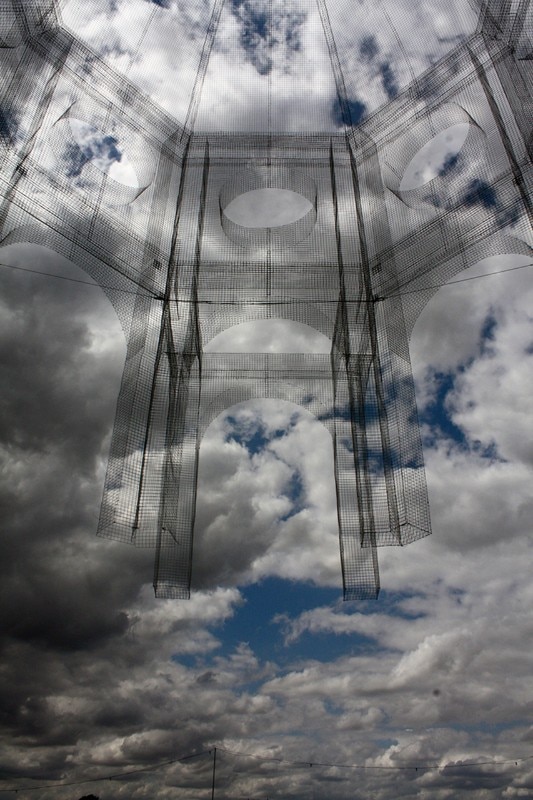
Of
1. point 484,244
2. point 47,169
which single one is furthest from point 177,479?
point 484,244

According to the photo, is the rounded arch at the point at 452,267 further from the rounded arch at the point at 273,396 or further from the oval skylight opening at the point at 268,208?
the oval skylight opening at the point at 268,208

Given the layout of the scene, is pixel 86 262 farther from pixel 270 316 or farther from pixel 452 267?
pixel 452 267

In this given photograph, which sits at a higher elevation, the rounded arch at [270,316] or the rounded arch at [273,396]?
the rounded arch at [270,316]

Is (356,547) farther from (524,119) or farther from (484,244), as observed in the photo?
(524,119)

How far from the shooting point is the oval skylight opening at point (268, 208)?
20.9 meters

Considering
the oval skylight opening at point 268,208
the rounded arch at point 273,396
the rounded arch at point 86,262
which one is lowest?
the rounded arch at point 273,396

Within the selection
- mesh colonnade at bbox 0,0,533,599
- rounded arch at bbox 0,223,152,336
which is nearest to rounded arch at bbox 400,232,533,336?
mesh colonnade at bbox 0,0,533,599

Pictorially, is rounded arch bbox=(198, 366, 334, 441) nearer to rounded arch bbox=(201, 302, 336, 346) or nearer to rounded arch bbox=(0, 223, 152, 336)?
rounded arch bbox=(201, 302, 336, 346)

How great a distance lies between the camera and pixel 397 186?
19891 mm

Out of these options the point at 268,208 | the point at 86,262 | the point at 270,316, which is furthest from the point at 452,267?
the point at 86,262

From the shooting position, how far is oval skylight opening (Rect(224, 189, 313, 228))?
20.9 m

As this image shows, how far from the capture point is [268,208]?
21250mm

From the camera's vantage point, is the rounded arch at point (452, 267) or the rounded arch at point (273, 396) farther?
the rounded arch at point (273, 396)

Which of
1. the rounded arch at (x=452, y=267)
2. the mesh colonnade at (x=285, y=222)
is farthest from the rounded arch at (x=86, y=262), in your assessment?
the rounded arch at (x=452, y=267)
